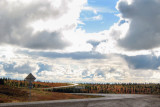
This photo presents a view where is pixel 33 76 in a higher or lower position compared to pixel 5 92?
higher

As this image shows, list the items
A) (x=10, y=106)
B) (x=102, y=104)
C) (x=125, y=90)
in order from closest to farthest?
(x=10, y=106) → (x=102, y=104) → (x=125, y=90)

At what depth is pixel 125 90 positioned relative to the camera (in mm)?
87875

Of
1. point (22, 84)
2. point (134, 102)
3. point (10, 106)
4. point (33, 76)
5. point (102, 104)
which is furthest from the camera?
point (22, 84)

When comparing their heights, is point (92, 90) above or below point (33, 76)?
below

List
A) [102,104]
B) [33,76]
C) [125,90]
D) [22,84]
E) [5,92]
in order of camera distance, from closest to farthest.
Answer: [102,104] < [33,76] < [5,92] < [22,84] < [125,90]

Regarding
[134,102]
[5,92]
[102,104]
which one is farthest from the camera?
[5,92]

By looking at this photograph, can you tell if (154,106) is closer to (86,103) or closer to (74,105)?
(86,103)

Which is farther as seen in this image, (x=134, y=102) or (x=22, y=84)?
(x=22, y=84)

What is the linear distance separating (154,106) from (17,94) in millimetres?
24233

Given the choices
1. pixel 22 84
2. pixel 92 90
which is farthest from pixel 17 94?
pixel 92 90

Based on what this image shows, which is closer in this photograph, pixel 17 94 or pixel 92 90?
pixel 17 94

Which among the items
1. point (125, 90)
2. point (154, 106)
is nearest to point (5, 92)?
point (154, 106)

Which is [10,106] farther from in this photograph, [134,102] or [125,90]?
[125,90]

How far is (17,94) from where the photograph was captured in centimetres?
3712
